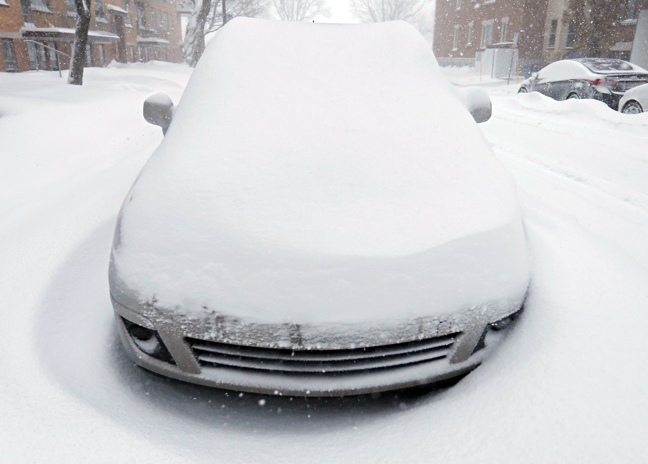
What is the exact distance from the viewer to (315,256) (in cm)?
166

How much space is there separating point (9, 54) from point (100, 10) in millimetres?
9853

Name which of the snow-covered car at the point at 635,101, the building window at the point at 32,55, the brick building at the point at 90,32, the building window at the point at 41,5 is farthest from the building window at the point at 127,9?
the snow-covered car at the point at 635,101

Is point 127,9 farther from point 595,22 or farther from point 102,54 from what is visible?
point 595,22

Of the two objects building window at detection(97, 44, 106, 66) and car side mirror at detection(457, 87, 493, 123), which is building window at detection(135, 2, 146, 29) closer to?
building window at detection(97, 44, 106, 66)

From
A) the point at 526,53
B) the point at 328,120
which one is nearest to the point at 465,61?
the point at 526,53

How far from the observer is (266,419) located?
1.76m

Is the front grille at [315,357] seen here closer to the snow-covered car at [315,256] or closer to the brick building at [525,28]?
the snow-covered car at [315,256]

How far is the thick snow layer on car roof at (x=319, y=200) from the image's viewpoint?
1638 mm

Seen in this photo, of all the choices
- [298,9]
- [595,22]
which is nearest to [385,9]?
[298,9]

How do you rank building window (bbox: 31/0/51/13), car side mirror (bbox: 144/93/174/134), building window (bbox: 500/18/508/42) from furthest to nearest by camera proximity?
building window (bbox: 500/18/508/42), building window (bbox: 31/0/51/13), car side mirror (bbox: 144/93/174/134)

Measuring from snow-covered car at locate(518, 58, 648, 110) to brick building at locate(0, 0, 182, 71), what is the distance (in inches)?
545

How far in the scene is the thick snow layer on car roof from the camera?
5.37 feet

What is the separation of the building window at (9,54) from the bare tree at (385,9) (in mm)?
37777

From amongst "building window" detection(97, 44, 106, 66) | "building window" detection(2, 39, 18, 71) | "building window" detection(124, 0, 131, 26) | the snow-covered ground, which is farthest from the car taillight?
"building window" detection(124, 0, 131, 26)
